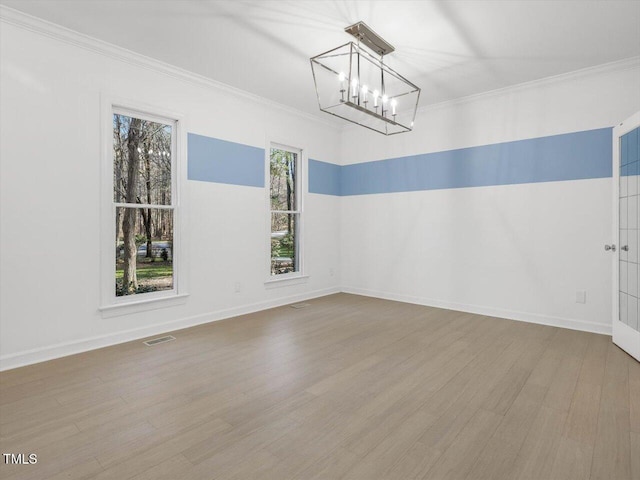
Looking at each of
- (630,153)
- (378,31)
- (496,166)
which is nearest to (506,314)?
(496,166)

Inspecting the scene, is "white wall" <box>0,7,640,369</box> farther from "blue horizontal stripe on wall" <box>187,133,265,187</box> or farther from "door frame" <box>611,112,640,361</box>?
"door frame" <box>611,112,640,361</box>

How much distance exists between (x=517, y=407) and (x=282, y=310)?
10.6ft

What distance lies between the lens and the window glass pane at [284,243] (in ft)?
17.6

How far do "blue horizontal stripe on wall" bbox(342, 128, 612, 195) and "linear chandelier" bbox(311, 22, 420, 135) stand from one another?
0.76 meters

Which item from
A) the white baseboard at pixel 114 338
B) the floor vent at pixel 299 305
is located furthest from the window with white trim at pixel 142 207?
the floor vent at pixel 299 305

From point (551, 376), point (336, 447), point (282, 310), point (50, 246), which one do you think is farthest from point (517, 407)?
point (50, 246)

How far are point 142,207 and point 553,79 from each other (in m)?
4.98

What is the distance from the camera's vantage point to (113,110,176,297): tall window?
371 centimetres

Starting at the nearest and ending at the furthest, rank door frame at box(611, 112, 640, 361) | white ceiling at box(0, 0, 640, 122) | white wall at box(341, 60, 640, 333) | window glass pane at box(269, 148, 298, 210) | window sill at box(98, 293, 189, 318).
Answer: white ceiling at box(0, 0, 640, 122)
door frame at box(611, 112, 640, 361)
window sill at box(98, 293, 189, 318)
white wall at box(341, 60, 640, 333)
window glass pane at box(269, 148, 298, 210)

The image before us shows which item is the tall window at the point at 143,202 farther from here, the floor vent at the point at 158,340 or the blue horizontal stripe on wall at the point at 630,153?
the blue horizontal stripe on wall at the point at 630,153

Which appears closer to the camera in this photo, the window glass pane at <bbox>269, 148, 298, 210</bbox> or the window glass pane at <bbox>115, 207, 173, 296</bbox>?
the window glass pane at <bbox>115, 207, 173, 296</bbox>

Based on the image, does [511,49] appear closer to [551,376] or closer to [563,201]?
[563,201]

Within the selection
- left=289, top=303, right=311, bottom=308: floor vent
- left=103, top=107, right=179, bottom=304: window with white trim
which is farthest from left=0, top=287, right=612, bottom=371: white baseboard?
left=103, top=107, right=179, bottom=304: window with white trim

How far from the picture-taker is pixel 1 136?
2.89 metres
